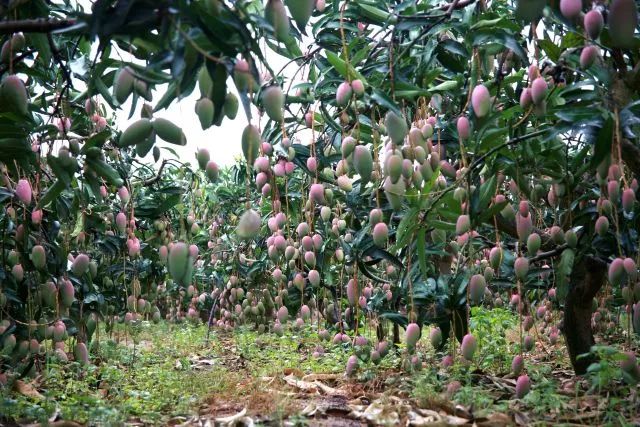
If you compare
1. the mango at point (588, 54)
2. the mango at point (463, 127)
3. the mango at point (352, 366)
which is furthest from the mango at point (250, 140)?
the mango at point (352, 366)

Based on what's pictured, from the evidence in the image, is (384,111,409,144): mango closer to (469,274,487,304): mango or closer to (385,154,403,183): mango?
(385,154,403,183): mango

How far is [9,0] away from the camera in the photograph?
36.3 inches

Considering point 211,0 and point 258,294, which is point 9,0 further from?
point 258,294

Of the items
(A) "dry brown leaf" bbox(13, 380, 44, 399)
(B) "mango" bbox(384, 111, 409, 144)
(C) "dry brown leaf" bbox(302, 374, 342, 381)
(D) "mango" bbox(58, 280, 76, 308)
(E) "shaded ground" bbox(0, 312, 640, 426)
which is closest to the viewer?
(B) "mango" bbox(384, 111, 409, 144)

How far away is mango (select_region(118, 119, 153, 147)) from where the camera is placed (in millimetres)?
983

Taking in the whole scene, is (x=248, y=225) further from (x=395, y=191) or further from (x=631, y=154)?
(x=631, y=154)

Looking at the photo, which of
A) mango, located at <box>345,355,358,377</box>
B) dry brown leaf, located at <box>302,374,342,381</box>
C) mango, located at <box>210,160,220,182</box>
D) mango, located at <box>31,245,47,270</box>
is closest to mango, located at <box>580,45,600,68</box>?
mango, located at <box>210,160,220,182</box>

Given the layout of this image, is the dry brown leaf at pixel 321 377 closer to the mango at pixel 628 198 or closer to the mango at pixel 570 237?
the mango at pixel 570 237

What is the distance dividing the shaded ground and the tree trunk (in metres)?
0.09

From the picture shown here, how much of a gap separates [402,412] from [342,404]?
0.31 metres

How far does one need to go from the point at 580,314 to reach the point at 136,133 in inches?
57.2

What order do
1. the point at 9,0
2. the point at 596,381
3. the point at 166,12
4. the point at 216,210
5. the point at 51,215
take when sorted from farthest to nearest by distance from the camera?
the point at 216,210 < the point at 51,215 < the point at 596,381 < the point at 9,0 < the point at 166,12

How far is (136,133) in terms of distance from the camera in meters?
0.99

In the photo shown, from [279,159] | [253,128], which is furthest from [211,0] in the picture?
[279,159]
